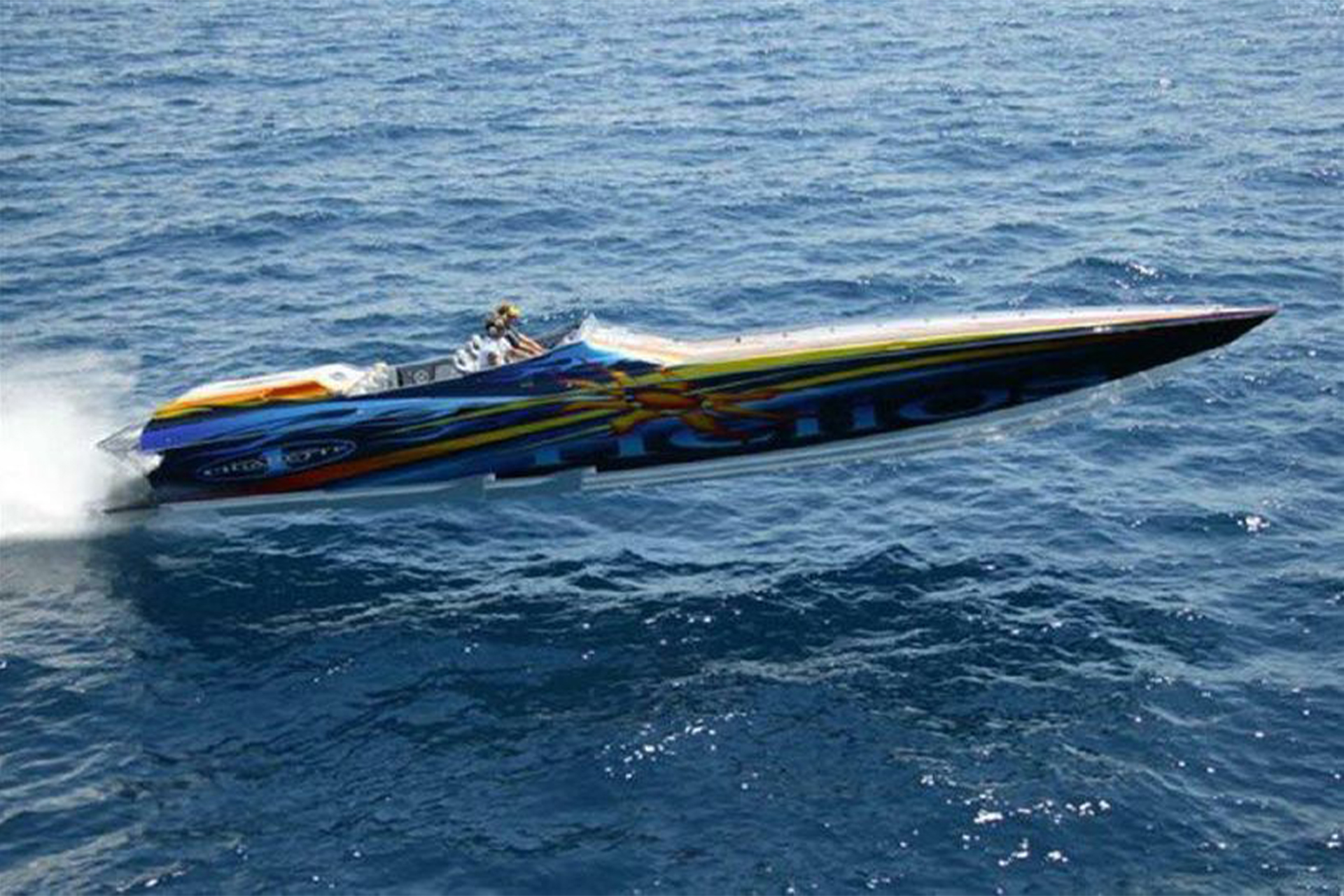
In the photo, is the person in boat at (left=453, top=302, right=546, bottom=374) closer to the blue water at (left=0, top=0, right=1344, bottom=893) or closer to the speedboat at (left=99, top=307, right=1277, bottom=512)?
the speedboat at (left=99, top=307, right=1277, bottom=512)

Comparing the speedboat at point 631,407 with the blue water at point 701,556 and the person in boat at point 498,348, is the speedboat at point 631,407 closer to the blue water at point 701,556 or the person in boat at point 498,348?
the person in boat at point 498,348

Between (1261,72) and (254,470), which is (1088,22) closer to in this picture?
(1261,72)

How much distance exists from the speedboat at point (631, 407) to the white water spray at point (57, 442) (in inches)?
84.3

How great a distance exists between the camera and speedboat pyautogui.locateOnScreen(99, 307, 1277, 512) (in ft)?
97.1

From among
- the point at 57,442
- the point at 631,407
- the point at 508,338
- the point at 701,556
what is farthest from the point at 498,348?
Answer: the point at 57,442

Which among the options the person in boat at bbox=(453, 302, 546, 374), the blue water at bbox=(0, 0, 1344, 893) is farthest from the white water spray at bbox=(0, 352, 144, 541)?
the person in boat at bbox=(453, 302, 546, 374)

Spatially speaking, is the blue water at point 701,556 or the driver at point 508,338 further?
the driver at point 508,338

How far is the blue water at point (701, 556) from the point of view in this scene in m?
25.4

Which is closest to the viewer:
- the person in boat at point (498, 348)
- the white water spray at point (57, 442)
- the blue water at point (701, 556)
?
the blue water at point (701, 556)

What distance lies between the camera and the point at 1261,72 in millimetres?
60688

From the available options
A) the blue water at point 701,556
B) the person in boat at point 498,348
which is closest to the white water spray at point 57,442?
the blue water at point 701,556

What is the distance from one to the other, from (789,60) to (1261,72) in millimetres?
16369

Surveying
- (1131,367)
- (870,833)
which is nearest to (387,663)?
(870,833)

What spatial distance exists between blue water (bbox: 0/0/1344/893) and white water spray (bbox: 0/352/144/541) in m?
0.15
